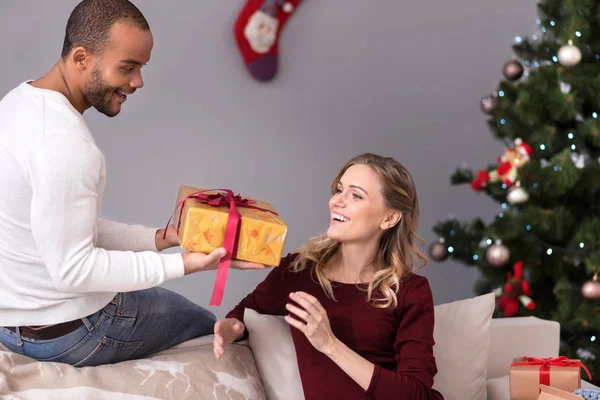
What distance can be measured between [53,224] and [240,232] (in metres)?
0.44

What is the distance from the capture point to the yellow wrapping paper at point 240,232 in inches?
71.7

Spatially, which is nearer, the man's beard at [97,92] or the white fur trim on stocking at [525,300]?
the man's beard at [97,92]

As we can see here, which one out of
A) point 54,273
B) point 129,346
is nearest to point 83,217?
point 54,273

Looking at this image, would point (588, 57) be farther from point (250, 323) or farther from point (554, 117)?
point (250, 323)

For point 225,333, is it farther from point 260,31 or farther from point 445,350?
point 260,31

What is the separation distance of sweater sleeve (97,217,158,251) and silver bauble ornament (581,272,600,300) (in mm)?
1967

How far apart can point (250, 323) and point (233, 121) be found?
1.98 meters

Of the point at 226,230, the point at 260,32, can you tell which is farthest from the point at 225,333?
the point at 260,32

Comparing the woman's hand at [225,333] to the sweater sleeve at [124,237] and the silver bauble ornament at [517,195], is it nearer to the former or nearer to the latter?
the sweater sleeve at [124,237]

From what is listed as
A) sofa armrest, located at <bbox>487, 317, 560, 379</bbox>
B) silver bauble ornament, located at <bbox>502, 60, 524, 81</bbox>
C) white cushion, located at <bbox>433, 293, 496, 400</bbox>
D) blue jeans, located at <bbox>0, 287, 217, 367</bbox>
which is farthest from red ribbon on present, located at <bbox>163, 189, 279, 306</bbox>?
silver bauble ornament, located at <bbox>502, 60, 524, 81</bbox>

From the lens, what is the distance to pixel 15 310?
183cm

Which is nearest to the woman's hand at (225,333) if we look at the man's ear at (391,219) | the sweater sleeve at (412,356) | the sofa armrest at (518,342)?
the sweater sleeve at (412,356)

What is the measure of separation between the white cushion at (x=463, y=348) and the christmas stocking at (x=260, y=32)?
79.9 inches

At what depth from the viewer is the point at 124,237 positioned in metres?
2.15
